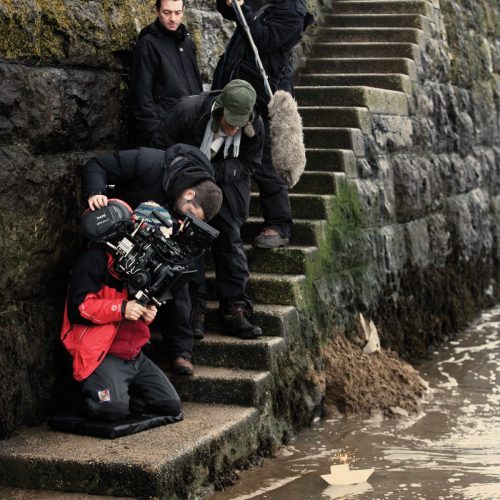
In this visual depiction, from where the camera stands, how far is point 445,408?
26.3 feet

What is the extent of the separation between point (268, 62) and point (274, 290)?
5.03 ft

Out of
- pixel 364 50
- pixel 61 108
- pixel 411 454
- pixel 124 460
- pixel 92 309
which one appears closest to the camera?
pixel 124 460

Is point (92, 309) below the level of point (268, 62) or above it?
below

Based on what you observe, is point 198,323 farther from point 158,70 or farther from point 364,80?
point 364,80

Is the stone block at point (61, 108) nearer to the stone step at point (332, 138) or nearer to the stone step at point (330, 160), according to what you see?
the stone step at point (330, 160)

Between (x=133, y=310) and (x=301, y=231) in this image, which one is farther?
(x=301, y=231)

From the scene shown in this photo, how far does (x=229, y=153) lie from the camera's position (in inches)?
279

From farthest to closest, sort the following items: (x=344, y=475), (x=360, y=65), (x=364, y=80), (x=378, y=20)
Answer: (x=378, y=20) → (x=360, y=65) → (x=364, y=80) → (x=344, y=475)

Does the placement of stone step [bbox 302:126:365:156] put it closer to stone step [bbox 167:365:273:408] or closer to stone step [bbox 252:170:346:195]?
stone step [bbox 252:170:346:195]

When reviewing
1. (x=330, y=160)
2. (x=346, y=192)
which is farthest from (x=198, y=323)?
(x=330, y=160)

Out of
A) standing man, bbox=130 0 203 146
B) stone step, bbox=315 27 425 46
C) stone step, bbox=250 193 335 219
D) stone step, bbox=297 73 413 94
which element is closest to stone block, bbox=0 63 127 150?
standing man, bbox=130 0 203 146

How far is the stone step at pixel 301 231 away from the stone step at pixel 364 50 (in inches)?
117

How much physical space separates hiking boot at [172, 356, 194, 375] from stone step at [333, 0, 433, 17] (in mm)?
5646

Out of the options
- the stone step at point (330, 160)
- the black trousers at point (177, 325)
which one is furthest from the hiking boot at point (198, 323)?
the stone step at point (330, 160)
